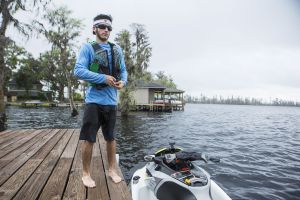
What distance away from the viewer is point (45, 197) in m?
3.04

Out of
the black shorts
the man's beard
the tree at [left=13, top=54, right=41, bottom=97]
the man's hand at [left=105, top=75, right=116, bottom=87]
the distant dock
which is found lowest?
the distant dock

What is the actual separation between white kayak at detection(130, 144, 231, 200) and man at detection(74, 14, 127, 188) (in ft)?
1.65

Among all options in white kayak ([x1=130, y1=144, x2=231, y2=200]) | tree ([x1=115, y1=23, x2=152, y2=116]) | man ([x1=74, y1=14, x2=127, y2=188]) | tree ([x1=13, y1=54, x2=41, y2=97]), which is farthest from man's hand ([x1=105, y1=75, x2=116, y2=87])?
tree ([x1=13, y1=54, x2=41, y2=97])

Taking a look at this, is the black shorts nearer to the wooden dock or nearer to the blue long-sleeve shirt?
the blue long-sleeve shirt

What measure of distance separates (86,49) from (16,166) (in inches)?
→ 99.9

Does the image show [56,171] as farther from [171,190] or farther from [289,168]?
[289,168]

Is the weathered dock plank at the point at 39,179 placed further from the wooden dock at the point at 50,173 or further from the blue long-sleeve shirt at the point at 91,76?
the blue long-sleeve shirt at the point at 91,76

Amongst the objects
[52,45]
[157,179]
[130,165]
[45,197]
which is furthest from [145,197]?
[52,45]

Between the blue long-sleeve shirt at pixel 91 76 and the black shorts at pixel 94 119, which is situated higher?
the blue long-sleeve shirt at pixel 91 76

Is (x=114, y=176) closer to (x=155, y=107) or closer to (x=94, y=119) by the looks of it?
(x=94, y=119)

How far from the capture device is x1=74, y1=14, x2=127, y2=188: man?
11.2ft

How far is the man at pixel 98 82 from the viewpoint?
11.2ft

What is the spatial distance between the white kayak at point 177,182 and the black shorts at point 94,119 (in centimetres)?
92

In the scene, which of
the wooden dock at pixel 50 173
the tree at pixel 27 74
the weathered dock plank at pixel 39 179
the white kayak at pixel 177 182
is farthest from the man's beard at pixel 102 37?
the tree at pixel 27 74
